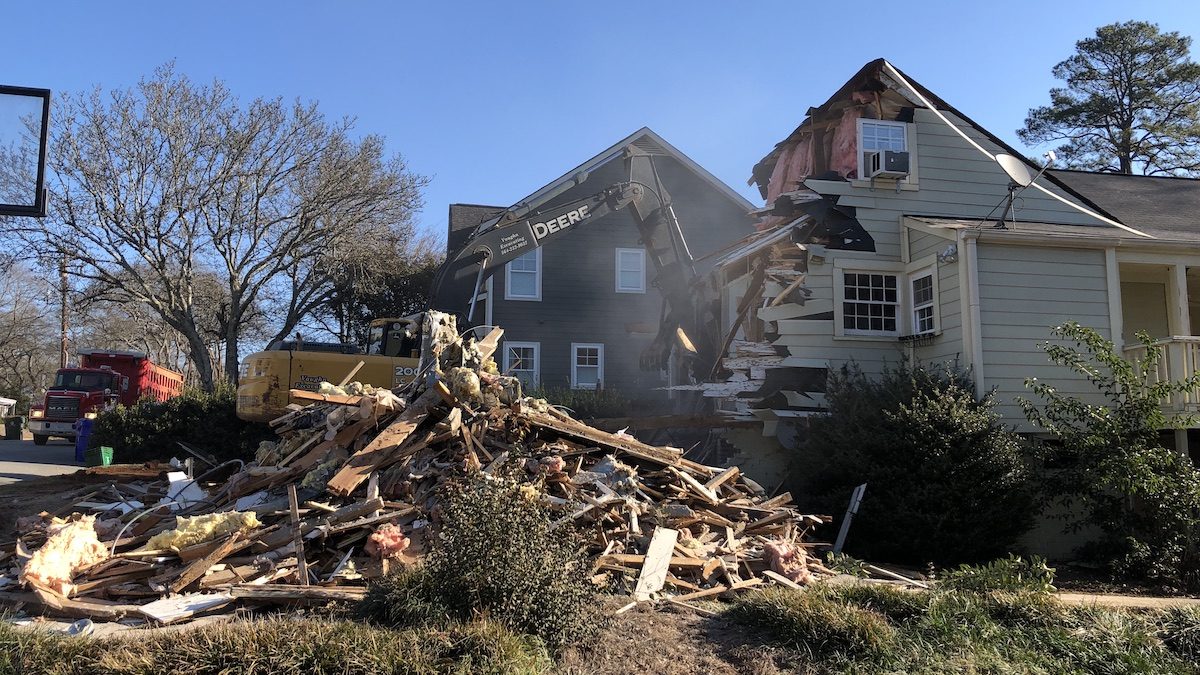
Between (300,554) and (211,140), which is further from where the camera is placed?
(211,140)

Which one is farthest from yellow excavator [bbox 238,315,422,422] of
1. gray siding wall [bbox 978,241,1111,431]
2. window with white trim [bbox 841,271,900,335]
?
gray siding wall [bbox 978,241,1111,431]

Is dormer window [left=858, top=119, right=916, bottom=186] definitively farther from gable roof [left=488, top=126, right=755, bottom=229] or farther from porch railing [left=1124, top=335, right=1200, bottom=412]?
gable roof [left=488, top=126, right=755, bottom=229]

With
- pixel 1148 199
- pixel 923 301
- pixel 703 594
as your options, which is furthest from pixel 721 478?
pixel 1148 199

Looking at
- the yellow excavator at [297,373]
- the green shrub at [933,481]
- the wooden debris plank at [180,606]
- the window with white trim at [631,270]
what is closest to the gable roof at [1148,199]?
the green shrub at [933,481]

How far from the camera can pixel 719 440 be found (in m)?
14.1

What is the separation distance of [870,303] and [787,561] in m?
6.80

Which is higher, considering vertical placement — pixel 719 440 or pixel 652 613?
pixel 719 440

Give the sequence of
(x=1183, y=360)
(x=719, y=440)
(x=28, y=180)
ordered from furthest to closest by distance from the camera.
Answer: (x=28, y=180), (x=719, y=440), (x=1183, y=360)

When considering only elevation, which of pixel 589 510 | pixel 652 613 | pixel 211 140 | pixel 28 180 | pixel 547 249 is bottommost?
pixel 652 613

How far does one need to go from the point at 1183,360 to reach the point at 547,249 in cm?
1532

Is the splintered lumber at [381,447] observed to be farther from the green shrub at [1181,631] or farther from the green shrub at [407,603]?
the green shrub at [1181,631]

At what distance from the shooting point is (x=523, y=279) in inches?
910

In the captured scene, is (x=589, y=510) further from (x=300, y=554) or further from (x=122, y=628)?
(x=122, y=628)

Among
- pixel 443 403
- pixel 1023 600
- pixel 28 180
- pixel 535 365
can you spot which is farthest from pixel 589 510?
pixel 28 180
